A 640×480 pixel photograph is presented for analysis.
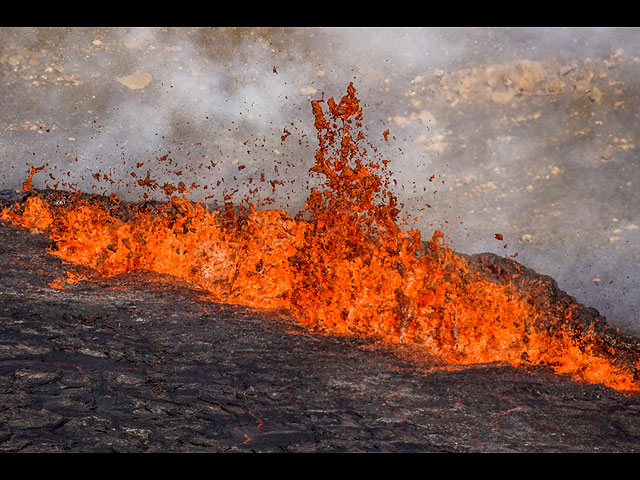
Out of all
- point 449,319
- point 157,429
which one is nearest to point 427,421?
point 157,429

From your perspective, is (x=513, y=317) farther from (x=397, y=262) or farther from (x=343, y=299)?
(x=343, y=299)

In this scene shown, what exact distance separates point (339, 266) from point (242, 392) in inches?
112

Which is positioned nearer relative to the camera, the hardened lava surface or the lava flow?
the hardened lava surface

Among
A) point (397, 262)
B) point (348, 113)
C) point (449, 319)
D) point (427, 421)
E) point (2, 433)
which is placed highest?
point (348, 113)

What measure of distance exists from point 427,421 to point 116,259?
4233mm

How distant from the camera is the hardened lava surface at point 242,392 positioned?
396 cm

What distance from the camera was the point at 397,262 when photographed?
23.1 ft

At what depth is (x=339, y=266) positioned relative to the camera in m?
7.20

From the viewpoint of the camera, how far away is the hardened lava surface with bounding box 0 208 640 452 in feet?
13.0

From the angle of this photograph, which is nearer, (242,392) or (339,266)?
(242,392)

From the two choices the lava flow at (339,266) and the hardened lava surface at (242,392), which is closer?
the hardened lava surface at (242,392)

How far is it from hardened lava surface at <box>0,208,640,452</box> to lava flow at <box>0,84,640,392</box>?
1.76 feet

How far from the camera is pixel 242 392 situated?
4559 millimetres

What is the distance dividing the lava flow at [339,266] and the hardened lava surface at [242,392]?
1.76 feet
